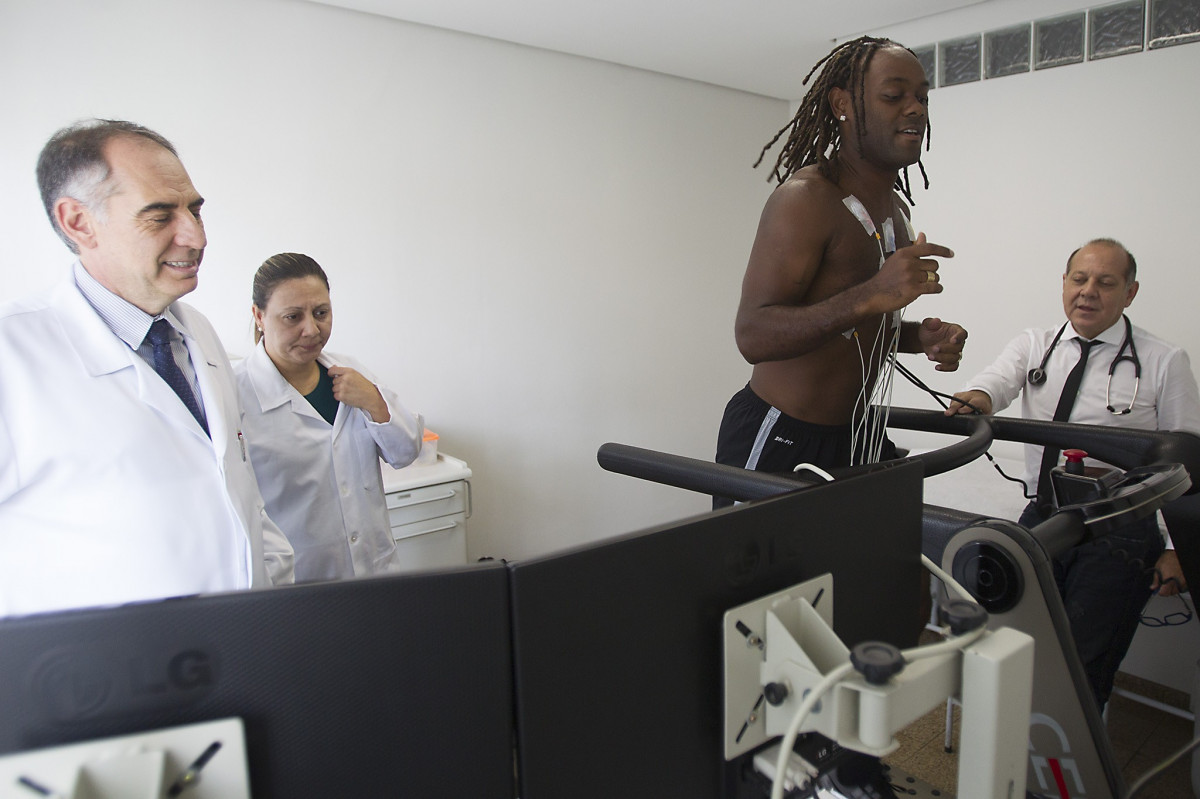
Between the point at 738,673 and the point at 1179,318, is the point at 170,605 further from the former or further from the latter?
the point at 1179,318

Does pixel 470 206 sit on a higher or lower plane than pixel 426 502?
higher

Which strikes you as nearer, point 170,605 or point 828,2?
point 170,605

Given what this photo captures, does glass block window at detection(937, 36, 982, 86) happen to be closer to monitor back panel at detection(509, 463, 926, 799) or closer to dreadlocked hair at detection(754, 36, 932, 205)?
dreadlocked hair at detection(754, 36, 932, 205)

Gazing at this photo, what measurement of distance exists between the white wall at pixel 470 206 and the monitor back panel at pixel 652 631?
2.73 meters

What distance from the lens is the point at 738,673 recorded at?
0.60m

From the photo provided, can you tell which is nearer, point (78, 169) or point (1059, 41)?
point (78, 169)

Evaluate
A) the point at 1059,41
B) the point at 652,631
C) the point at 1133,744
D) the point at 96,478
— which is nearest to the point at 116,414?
the point at 96,478

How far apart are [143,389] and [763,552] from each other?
3.21 ft

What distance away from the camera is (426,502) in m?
2.87

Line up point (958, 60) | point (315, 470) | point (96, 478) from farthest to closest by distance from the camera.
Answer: point (958, 60) < point (315, 470) < point (96, 478)

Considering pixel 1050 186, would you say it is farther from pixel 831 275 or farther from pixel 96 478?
pixel 96 478

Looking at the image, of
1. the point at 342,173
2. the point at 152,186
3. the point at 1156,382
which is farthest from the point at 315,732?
the point at 342,173

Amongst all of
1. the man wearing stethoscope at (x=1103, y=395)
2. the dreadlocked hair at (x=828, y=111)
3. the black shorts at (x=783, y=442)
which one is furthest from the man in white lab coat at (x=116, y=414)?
the man wearing stethoscope at (x=1103, y=395)

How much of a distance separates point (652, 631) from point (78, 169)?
44.9 inches
